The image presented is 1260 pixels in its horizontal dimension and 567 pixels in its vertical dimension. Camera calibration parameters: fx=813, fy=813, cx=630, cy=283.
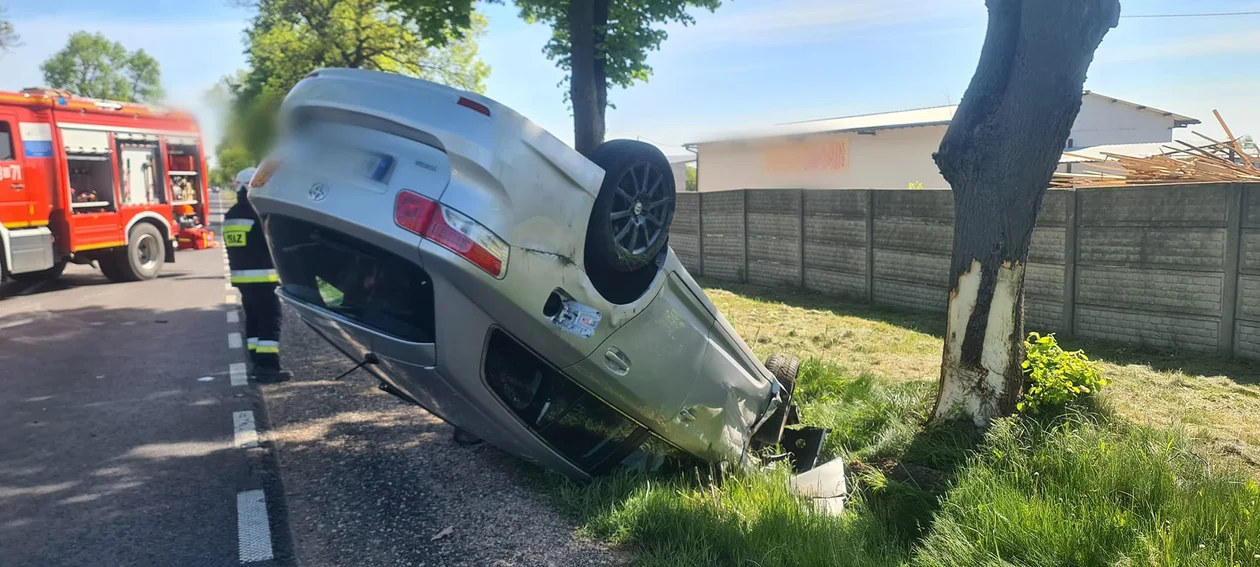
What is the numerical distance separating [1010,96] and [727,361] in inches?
84.9

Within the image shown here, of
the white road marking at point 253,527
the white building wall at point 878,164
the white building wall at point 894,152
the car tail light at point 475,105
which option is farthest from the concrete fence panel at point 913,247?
the white building wall at point 878,164

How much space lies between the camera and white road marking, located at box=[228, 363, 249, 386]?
6.80m

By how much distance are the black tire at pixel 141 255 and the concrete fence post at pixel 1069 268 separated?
45.7 ft

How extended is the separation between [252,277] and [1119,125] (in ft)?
109

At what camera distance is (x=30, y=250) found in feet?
38.3

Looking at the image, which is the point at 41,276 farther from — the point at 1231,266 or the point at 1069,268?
the point at 1231,266

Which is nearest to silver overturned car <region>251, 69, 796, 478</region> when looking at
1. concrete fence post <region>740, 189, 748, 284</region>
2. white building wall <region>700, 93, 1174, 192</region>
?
concrete fence post <region>740, 189, 748, 284</region>

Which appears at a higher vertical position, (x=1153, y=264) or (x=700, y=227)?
(x=700, y=227)

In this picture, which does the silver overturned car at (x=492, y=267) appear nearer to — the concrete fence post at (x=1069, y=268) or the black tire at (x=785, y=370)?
the black tire at (x=785, y=370)

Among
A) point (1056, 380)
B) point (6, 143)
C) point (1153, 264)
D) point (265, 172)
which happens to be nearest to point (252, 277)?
point (265, 172)

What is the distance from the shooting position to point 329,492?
4.33 m

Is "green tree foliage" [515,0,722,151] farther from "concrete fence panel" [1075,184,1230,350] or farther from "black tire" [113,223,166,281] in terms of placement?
"black tire" [113,223,166,281]

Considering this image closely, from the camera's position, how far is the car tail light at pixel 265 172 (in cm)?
315

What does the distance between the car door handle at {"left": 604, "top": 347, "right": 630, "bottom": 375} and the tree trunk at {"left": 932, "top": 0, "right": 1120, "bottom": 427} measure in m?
2.28
